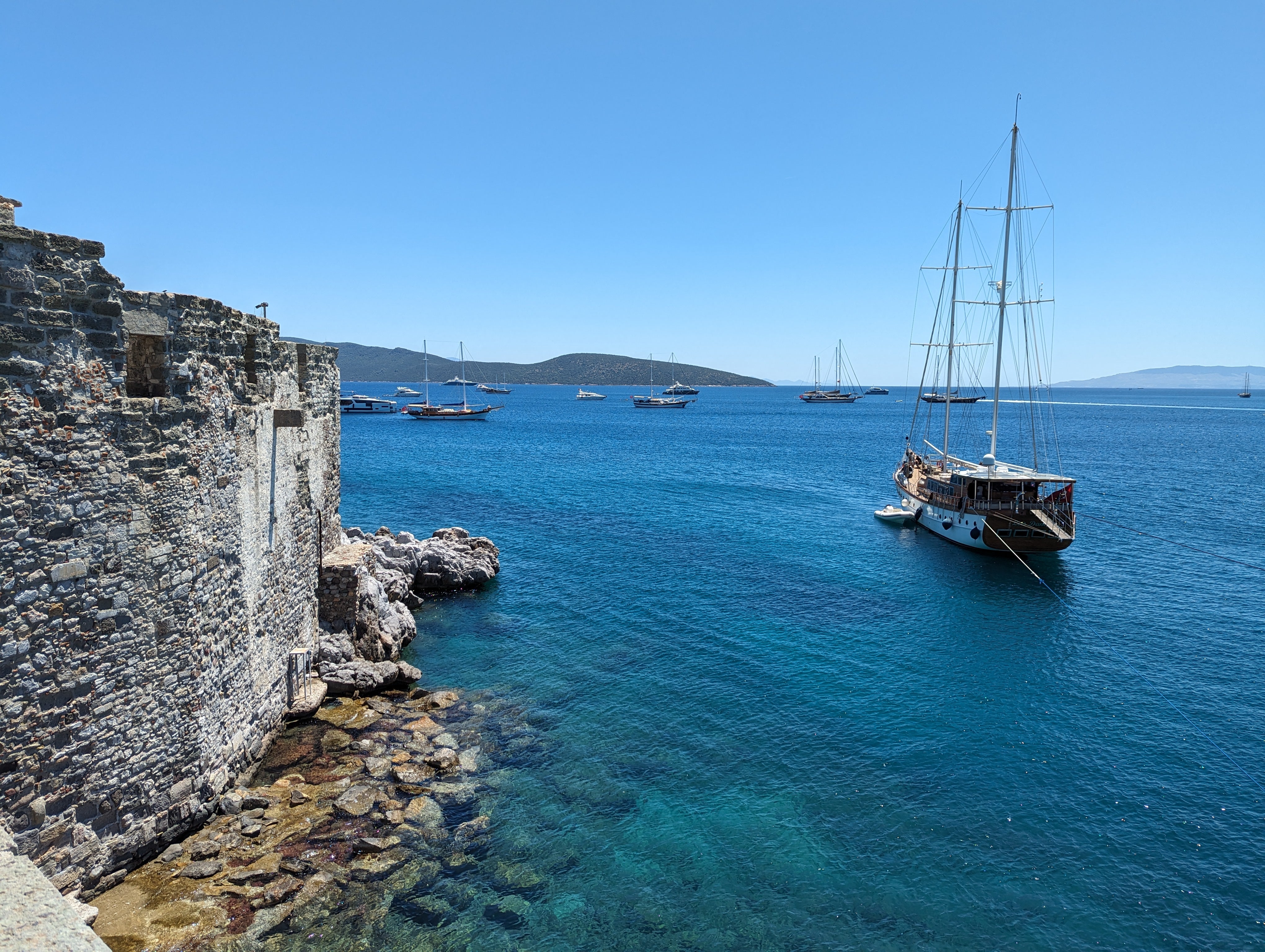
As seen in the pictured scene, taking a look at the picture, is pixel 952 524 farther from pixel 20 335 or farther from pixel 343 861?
pixel 20 335

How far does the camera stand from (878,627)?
2305 centimetres

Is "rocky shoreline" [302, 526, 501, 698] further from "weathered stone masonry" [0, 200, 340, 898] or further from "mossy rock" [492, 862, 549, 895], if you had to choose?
"mossy rock" [492, 862, 549, 895]

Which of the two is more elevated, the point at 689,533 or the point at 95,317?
the point at 95,317

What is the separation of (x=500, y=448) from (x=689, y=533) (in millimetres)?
41030

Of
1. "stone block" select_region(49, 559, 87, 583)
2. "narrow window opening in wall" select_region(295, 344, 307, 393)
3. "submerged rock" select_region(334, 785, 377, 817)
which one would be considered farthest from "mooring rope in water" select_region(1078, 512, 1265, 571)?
"stone block" select_region(49, 559, 87, 583)

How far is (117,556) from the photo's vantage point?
349 inches

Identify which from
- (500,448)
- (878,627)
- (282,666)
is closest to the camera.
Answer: (282,666)

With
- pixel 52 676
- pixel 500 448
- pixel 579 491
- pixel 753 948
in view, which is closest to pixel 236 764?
pixel 52 676

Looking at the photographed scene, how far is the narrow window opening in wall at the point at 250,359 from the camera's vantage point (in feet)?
39.8

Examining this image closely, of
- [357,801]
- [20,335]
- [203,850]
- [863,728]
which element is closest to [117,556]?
[20,335]

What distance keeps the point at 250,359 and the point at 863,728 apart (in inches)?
567

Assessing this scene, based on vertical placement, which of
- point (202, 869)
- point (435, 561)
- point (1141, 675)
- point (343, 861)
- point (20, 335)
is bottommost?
point (343, 861)

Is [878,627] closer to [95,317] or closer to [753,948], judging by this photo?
[753,948]

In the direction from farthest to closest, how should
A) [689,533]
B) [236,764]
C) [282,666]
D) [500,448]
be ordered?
[500,448], [689,533], [282,666], [236,764]
